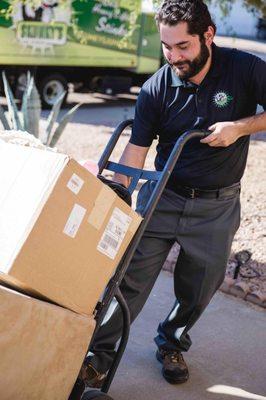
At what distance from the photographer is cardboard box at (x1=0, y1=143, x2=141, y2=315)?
8.89 ft

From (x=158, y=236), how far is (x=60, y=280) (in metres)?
0.95

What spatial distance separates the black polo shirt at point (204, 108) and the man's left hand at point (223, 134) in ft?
0.51

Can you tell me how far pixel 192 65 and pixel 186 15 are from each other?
23 centimetres

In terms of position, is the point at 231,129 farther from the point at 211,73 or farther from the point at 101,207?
the point at 101,207

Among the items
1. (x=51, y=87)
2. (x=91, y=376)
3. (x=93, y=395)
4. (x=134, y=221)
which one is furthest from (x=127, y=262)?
(x=51, y=87)

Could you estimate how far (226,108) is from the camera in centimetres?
346

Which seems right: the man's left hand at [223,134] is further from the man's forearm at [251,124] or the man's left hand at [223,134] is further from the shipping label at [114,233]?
the shipping label at [114,233]

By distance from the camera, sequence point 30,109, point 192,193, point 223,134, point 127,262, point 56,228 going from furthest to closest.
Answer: point 30,109 < point 192,193 < point 223,134 < point 127,262 < point 56,228

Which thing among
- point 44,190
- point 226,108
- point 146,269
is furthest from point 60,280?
point 226,108

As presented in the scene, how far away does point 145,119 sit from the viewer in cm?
355

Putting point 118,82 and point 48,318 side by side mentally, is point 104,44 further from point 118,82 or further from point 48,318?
point 48,318

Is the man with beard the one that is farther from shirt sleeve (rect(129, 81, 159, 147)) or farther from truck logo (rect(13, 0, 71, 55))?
truck logo (rect(13, 0, 71, 55))

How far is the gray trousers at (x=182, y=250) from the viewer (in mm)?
3623

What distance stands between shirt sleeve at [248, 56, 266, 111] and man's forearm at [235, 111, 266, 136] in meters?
0.09
